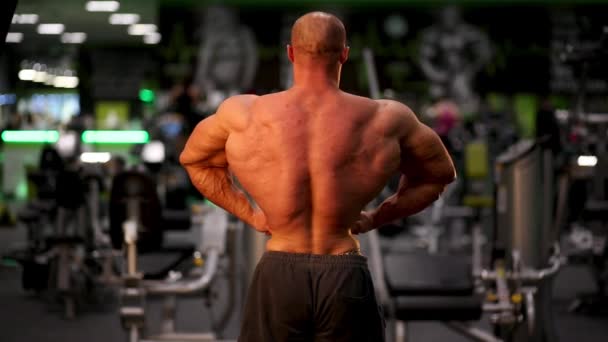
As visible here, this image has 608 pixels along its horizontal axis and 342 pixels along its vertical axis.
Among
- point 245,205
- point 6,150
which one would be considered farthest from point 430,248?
point 6,150

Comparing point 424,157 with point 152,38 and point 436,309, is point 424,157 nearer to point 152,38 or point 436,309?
point 436,309

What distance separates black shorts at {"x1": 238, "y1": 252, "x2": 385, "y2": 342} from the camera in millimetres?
2389

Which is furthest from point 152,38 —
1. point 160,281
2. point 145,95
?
point 160,281

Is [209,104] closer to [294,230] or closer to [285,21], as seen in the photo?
[285,21]

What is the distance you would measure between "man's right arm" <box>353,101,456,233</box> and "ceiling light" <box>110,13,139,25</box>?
42.6 ft

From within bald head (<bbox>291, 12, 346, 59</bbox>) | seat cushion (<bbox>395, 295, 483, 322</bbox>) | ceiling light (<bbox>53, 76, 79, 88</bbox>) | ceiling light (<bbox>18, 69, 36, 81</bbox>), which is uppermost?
bald head (<bbox>291, 12, 346, 59</bbox>)

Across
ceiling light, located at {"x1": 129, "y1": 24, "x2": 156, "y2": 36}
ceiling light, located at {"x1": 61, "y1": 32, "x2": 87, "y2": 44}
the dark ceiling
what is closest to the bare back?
the dark ceiling

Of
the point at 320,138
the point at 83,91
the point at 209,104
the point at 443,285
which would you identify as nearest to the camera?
the point at 320,138

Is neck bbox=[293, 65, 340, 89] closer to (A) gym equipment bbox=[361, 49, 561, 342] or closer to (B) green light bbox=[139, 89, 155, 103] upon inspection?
(A) gym equipment bbox=[361, 49, 561, 342]

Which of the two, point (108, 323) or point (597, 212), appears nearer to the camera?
point (108, 323)

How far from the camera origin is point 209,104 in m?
14.3

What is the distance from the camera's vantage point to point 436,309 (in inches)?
181

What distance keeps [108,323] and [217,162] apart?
416 centimetres

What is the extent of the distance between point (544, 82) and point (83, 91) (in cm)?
956
